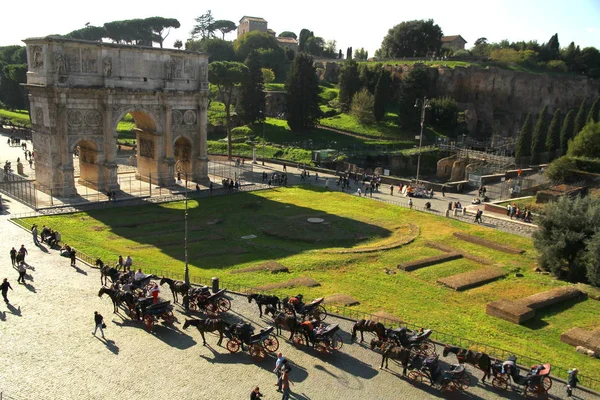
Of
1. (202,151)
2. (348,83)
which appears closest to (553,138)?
(348,83)

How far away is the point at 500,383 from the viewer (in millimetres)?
16453

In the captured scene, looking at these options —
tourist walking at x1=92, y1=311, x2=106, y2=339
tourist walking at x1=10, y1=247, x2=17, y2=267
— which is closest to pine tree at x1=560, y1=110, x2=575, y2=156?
tourist walking at x1=10, y1=247, x2=17, y2=267

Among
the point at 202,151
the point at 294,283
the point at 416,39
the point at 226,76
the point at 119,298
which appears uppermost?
the point at 416,39

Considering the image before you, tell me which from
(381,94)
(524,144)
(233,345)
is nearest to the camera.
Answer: (233,345)

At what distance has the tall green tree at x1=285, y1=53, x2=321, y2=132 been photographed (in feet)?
236

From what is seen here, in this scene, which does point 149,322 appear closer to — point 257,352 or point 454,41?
point 257,352

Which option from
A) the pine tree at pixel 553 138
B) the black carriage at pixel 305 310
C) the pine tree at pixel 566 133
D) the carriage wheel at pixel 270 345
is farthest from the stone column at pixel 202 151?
the pine tree at pixel 566 133

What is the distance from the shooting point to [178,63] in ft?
154

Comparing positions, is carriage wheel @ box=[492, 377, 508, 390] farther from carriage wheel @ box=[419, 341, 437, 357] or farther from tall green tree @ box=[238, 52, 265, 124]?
tall green tree @ box=[238, 52, 265, 124]

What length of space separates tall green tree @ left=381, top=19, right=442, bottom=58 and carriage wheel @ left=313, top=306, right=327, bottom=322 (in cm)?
9254

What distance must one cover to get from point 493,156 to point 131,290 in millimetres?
54040

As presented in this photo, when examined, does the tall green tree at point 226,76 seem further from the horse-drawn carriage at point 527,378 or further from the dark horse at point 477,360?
the horse-drawn carriage at point 527,378

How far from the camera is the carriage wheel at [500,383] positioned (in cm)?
1639

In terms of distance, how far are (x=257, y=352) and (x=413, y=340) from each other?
500 centimetres
